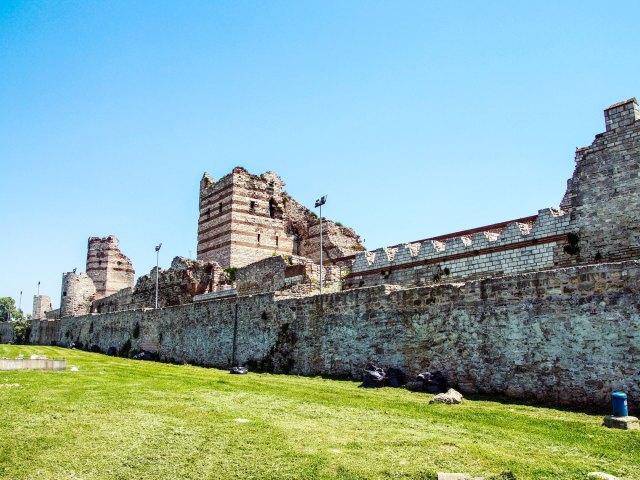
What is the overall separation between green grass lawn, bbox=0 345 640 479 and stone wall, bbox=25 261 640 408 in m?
0.85

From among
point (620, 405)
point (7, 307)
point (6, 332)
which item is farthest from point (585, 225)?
point (7, 307)

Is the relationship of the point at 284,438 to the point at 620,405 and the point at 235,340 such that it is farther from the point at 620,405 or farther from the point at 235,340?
the point at 235,340

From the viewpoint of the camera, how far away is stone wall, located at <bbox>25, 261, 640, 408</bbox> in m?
9.64

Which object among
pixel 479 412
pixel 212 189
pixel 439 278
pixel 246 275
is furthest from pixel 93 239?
pixel 479 412

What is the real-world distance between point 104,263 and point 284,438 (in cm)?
5445

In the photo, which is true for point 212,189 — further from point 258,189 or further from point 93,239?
point 93,239

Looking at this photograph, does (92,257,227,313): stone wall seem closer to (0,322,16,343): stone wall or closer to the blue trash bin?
(0,322,16,343): stone wall

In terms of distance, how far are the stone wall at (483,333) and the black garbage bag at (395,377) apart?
251 millimetres

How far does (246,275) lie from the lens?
3177 cm

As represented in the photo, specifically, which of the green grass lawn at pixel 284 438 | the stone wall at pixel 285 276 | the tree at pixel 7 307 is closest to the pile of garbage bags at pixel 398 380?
the green grass lawn at pixel 284 438

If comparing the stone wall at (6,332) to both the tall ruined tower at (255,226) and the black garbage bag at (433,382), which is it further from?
the black garbage bag at (433,382)

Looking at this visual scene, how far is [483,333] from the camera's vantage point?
1169cm

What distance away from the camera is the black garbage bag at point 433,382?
11.8m

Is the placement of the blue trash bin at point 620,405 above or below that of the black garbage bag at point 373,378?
above
